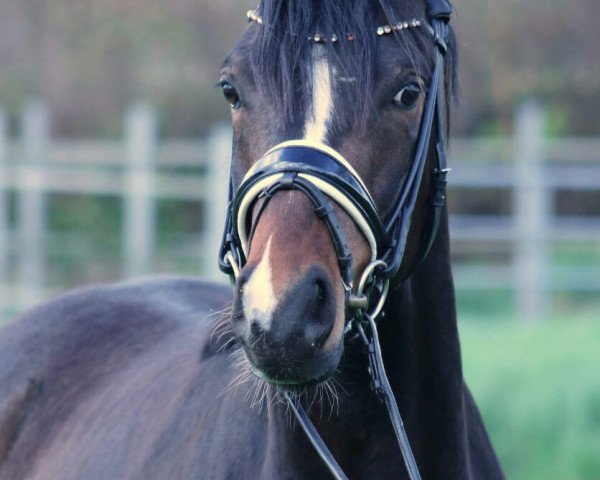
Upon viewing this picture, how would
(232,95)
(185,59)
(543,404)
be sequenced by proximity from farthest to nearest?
(185,59) < (543,404) < (232,95)

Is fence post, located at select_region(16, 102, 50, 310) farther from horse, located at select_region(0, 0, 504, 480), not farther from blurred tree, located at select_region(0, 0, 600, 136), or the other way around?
horse, located at select_region(0, 0, 504, 480)

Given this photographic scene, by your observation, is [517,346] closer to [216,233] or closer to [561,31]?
[216,233]

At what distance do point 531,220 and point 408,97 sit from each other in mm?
8275

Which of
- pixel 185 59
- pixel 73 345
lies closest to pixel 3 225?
pixel 73 345

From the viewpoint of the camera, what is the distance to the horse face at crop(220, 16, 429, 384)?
2.26 metres

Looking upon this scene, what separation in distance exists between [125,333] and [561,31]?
1600 centimetres

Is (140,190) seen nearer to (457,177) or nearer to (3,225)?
(3,225)

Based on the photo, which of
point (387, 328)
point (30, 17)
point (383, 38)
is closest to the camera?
point (383, 38)

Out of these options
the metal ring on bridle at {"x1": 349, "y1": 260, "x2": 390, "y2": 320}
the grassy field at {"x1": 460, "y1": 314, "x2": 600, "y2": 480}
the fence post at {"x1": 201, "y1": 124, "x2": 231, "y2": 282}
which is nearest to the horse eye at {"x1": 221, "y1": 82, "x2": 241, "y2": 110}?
the metal ring on bridle at {"x1": 349, "y1": 260, "x2": 390, "y2": 320}

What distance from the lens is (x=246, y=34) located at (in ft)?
9.07

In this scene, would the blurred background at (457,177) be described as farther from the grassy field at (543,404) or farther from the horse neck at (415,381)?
the horse neck at (415,381)

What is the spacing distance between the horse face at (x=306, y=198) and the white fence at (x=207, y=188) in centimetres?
747

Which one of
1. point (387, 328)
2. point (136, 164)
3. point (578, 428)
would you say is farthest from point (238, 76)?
point (136, 164)

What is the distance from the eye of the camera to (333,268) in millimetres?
2355
